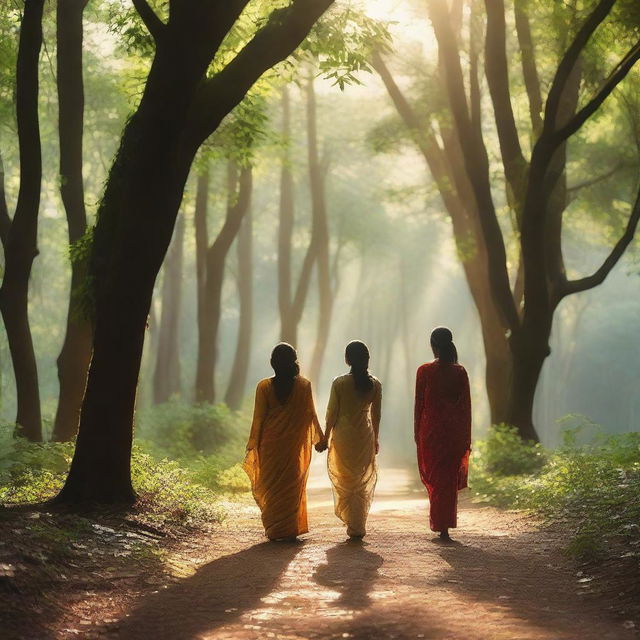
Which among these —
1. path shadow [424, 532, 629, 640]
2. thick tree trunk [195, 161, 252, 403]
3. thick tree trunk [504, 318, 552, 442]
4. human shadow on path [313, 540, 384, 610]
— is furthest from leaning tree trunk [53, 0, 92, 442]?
thick tree trunk [195, 161, 252, 403]

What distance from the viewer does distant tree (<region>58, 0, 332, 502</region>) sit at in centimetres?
883

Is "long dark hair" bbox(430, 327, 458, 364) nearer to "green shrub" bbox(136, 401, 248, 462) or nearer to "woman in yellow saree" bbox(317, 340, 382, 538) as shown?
"woman in yellow saree" bbox(317, 340, 382, 538)

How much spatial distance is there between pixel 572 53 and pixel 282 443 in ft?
24.7

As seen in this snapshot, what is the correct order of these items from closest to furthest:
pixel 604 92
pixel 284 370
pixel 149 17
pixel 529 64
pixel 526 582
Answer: pixel 526 582
pixel 149 17
pixel 284 370
pixel 604 92
pixel 529 64

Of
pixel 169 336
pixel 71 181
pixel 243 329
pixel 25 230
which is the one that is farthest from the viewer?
pixel 243 329

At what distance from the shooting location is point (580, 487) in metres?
11.0

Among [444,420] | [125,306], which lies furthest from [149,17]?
[444,420]

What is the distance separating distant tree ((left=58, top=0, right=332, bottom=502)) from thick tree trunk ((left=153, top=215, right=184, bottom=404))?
61.7ft

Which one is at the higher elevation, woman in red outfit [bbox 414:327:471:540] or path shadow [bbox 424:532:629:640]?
woman in red outfit [bbox 414:327:471:540]

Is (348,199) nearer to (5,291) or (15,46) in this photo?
(15,46)

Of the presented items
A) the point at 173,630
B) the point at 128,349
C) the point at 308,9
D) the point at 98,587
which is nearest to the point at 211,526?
the point at 128,349

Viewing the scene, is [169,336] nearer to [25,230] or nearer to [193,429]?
[193,429]

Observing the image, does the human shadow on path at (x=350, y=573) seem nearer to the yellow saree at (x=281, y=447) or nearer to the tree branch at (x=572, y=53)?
the yellow saree at (x=281, y=447)

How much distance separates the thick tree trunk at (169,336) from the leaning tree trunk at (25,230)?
14433 mm
